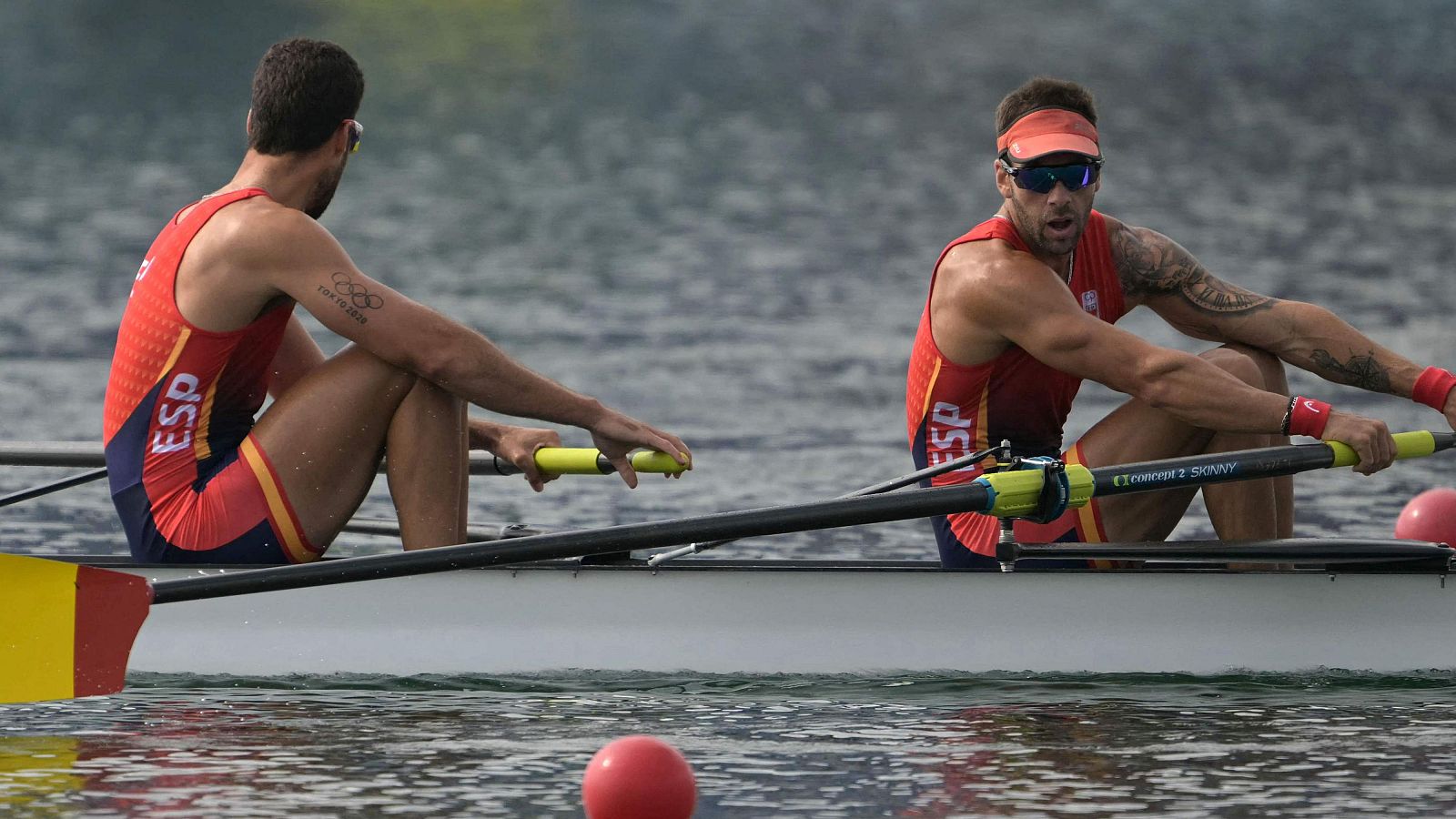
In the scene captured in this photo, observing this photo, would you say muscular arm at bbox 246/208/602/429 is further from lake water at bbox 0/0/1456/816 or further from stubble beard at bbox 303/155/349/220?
lake water at bbox 0/0/1456/816

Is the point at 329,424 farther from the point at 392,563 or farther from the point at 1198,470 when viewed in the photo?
the point at 1198,470

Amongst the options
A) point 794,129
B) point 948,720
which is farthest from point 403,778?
point 794,129

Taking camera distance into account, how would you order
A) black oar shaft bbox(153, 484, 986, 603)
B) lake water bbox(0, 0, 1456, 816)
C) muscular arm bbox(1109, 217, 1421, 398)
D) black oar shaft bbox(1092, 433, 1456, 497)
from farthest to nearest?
muscular arm bbox(1109, 217, 1421, 398)
black oar shaft bbox(1092, 433, 1456, 497)
black oar shaft bbox(153, 484, 986, 603)
lake water bbox(0, 0, 1456, 816)

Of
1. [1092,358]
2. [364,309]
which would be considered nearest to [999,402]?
[1092,358]

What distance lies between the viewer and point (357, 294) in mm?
5543

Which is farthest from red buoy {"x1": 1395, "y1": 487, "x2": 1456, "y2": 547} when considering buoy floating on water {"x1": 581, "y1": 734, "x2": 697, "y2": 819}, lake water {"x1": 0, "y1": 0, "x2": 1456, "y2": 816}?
buoy floating on water {"x1": 581, "y1": 734, "x2": 697, "y2": 819}

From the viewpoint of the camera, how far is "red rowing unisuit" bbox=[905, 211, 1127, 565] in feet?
20.4

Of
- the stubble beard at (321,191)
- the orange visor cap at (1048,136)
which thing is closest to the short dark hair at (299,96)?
Result: the stubble beard at (321,191)

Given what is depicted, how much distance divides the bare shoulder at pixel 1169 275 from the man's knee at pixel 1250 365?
0.43ft

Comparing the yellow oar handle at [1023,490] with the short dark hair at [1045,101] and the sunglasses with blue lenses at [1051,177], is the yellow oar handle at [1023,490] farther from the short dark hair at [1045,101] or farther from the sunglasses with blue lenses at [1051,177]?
the short dark hair at [1045,101]

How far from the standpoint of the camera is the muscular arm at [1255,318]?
6.33 metres

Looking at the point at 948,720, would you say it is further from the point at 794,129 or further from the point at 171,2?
the point at 171,2

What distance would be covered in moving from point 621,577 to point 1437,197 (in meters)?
20.7

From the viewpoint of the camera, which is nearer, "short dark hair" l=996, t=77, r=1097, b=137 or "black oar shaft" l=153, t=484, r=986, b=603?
"black oar shaft" l=153, t=484, r=986, b=603
